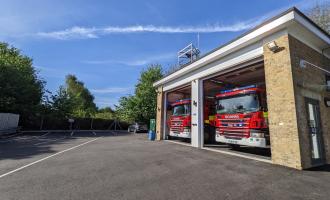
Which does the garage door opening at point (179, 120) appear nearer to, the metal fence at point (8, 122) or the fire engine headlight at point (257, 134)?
the fire engine headlight at point (257, 134)

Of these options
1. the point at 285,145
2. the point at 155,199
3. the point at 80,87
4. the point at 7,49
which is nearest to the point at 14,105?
the point at 7,49

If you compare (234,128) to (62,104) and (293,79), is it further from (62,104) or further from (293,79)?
(62,104)

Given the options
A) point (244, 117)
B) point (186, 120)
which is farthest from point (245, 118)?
point (186, 120)

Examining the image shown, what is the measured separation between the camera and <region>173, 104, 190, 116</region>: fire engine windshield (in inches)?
493

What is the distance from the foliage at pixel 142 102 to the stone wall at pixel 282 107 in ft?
74.0

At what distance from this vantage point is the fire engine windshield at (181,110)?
12531mm

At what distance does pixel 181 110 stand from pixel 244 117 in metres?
5.31

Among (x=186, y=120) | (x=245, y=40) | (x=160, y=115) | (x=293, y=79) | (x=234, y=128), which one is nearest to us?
(x=293, y=79)

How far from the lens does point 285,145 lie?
239 inches

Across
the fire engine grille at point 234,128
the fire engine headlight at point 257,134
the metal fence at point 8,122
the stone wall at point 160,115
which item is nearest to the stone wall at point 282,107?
the fire engine headlight at point 257,134

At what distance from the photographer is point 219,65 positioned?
9.40 meters

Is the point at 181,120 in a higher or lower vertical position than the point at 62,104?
lower

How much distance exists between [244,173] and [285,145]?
1994 mm

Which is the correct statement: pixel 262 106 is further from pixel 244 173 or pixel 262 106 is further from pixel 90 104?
pixel 90 104
